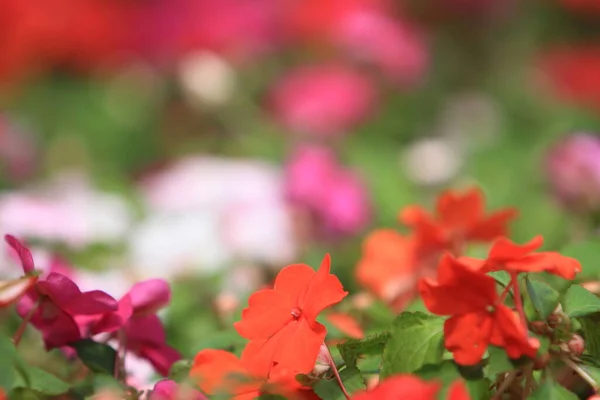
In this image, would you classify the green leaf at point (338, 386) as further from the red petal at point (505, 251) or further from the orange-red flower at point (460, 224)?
the orange-red flower at point (460, 224)

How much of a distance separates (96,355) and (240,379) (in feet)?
0.36

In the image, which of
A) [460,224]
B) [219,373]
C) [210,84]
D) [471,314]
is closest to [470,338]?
[471,314]

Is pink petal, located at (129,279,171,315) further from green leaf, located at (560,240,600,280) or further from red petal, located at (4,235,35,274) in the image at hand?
green leaf, located at (560,240,600,280)

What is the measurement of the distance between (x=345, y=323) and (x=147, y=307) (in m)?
0.14

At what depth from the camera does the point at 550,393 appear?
390 mm

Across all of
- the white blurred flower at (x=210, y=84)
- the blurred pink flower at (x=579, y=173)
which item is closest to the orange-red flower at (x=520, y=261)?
the blurred pink flower at (x=579, y=173)

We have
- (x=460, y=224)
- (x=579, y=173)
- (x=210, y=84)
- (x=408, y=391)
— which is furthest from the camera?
(x=210, y=84)

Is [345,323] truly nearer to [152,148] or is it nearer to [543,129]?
[543,129]

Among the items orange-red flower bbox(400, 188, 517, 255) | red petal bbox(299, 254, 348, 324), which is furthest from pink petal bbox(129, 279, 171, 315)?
orange-red flower bbox(400, 188, 517, 255)

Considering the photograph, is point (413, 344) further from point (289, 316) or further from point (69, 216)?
point (69, 216)

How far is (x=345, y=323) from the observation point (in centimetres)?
57

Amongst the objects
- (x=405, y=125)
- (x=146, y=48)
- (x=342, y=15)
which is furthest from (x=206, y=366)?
(x=146, y=48)

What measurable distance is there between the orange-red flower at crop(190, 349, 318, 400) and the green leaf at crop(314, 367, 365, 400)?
0.01 m

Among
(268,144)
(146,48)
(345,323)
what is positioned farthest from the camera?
(146,48)
